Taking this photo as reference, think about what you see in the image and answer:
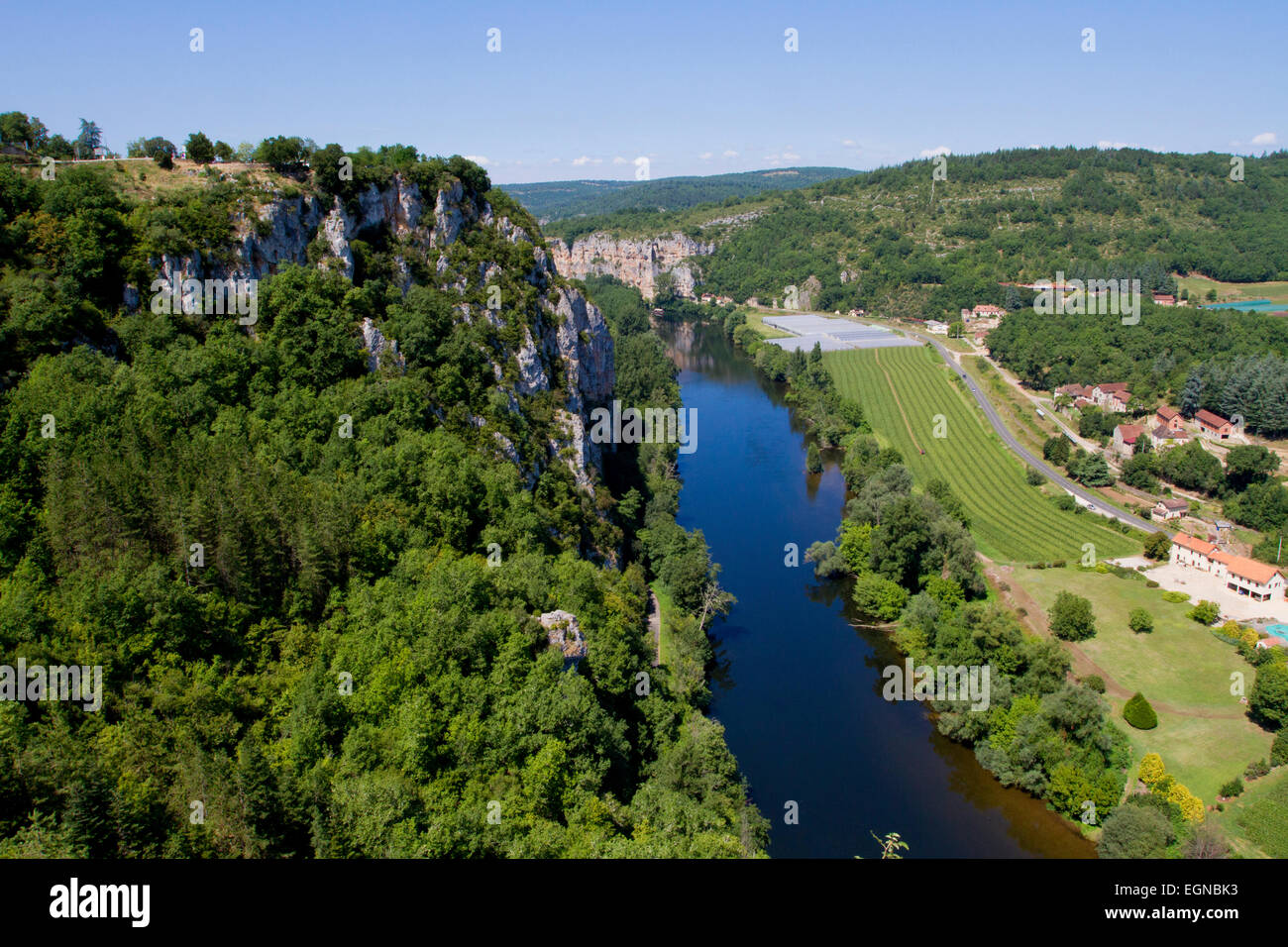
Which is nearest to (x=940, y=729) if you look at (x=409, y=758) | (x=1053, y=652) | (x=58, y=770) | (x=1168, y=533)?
(x=1053, y=652)

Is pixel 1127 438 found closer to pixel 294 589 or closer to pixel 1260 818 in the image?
pixel 1260 818

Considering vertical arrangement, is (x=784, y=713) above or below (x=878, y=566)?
below

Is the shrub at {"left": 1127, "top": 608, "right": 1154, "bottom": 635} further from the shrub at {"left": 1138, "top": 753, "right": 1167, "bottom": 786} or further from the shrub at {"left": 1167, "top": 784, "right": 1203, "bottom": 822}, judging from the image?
the shrub at {"left": 1167, "top": 784, "right": 1203, "bottom": 822}

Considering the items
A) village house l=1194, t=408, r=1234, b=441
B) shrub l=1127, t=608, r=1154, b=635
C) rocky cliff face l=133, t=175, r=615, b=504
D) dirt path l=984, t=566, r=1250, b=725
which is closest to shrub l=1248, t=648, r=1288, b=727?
dirt path l=984, t=566, r=1250, b=725

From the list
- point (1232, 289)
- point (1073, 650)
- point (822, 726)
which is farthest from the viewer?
point (1232, 289)

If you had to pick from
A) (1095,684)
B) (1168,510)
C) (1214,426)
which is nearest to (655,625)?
(1095,684)

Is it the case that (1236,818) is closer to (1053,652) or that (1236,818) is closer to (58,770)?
(1053,652)
